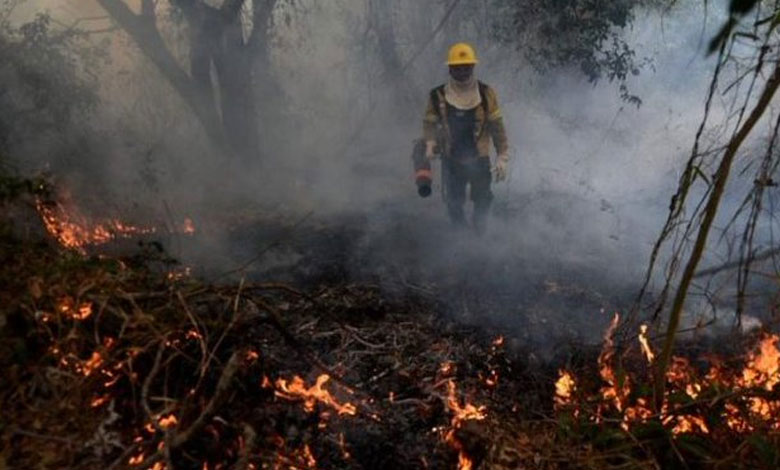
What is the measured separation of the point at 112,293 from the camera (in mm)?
2570

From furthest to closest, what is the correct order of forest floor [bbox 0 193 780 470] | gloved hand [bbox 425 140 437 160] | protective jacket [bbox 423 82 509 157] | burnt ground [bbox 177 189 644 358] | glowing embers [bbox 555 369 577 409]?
protective jacket [bbox 423 82 509 157]
gloved hand [bbox 425 140 437 160]
burnt ground [bbox 177 189 644 358]
glowing embers [bbox 555 369 577 409]
forest floor [bbox 0 193 780 470]

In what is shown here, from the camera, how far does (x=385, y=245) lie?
6484 mm

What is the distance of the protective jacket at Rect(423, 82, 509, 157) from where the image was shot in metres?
6.09

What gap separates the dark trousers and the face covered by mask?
0.84 m

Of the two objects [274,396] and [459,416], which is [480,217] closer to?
[459,416]

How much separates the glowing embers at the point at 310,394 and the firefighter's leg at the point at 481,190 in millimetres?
3544

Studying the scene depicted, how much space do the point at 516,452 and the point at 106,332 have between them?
6.01 feet

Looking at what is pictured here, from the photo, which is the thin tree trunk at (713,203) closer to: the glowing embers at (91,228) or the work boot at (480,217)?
the work boot at (480,217)

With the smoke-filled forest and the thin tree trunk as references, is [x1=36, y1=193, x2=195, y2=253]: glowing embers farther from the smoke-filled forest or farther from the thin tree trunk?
the thin tree trunk

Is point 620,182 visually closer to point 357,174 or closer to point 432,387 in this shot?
point 357,174

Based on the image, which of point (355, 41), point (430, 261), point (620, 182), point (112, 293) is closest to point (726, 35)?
point (112, 293)

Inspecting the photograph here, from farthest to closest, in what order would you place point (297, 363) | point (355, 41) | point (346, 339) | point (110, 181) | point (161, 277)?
point (355, 41), point (110, 181), point (346, 339), point (297, 363), point (161, 277)

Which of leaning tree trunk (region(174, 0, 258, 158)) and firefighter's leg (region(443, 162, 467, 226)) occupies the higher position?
leaning tree trunk (region(174, 0, 258, 158))

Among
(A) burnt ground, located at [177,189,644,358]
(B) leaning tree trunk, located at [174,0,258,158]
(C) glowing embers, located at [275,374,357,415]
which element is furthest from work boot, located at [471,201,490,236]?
(B) leaning tree trunk, located at [174,0,258,158]
